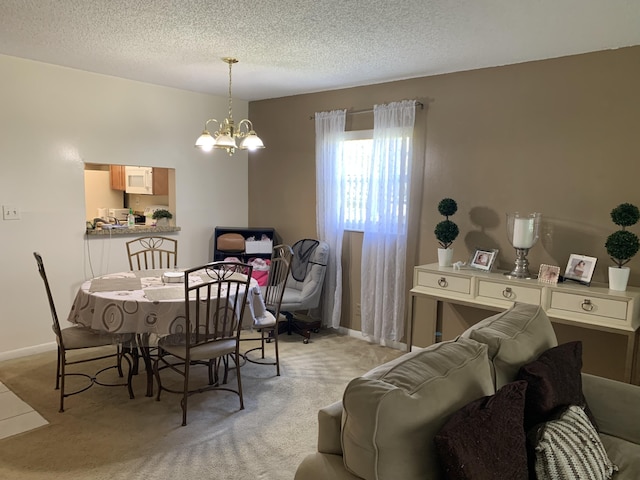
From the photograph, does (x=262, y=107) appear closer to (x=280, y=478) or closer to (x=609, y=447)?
(x=280, y=478)

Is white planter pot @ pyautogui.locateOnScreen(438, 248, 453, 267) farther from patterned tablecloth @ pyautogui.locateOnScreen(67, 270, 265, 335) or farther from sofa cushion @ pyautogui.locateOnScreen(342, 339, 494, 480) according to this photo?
sofa cushion @ pyautogui.locateOnScreen(342, 339, 494, 480)

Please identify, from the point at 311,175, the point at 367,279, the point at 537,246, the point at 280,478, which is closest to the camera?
Answer: the point at 280,478

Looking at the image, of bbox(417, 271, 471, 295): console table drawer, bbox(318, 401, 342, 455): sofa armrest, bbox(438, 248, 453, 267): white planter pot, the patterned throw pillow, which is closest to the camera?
bbox(318, 401, 342, 455): sofa armrest

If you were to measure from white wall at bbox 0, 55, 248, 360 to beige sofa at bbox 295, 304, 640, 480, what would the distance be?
11.5 feet

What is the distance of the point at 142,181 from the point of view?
539 centimetres

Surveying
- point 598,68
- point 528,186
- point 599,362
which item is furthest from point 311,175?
point 599,362

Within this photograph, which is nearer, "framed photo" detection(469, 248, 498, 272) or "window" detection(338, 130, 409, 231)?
"framed photo" detection(469, 248, 498, 272)

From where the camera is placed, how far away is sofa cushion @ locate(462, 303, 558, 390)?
6.07ft

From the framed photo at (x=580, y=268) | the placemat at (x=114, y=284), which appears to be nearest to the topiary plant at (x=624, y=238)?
the framed photo at (x=580, y=268)

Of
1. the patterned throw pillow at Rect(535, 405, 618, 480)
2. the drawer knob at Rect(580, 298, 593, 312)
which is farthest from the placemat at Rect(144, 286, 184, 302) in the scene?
the drawer knob at Rect(580, 298, 593, 312)

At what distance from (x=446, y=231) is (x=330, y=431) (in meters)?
2.57

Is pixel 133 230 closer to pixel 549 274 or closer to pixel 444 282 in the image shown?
pixel 444 282

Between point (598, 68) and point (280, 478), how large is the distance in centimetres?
331

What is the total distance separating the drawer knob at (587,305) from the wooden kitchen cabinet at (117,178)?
16.2 feet
